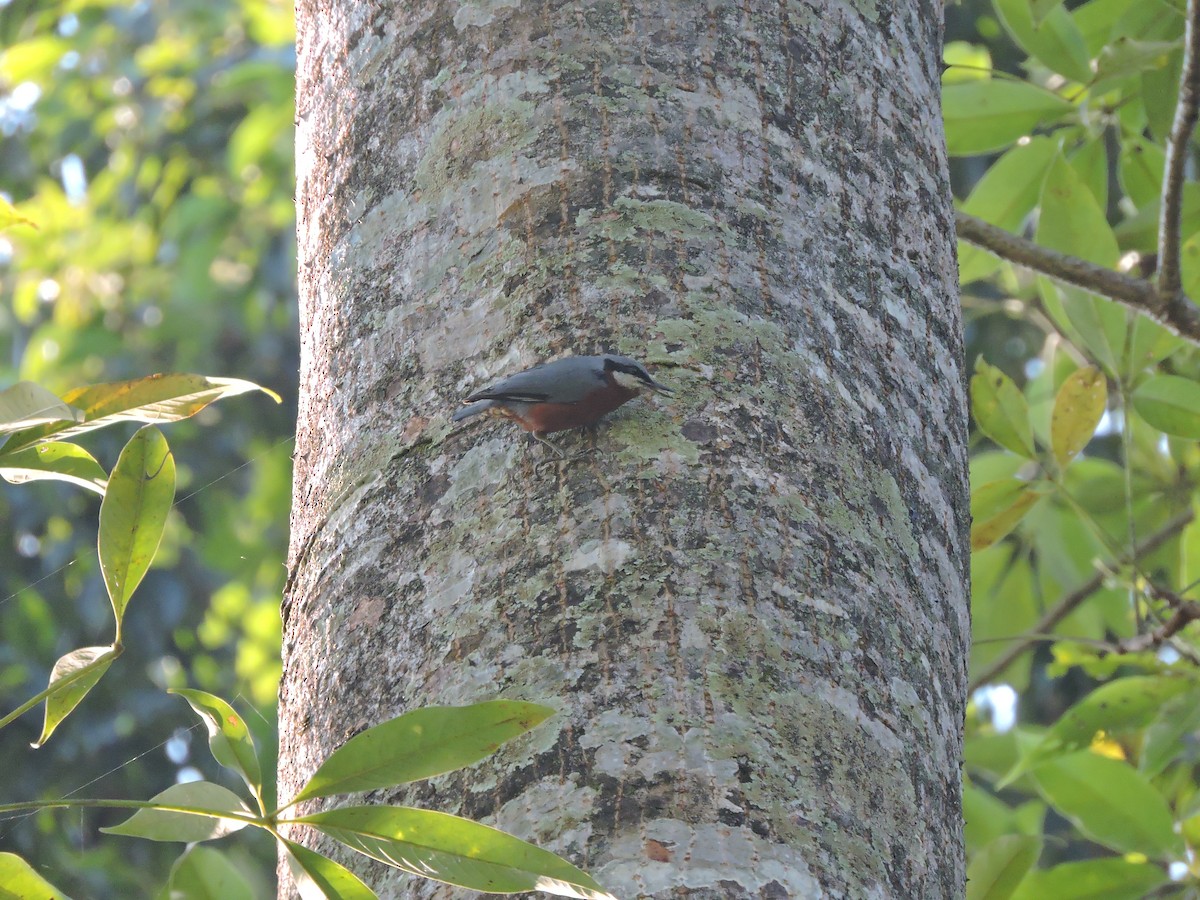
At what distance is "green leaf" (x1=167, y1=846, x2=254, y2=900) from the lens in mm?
1302

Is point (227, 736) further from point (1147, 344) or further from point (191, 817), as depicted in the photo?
point (1147, 344)

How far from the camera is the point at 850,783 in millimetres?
1011

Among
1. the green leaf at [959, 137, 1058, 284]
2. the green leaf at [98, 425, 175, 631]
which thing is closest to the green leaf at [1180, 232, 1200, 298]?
the green leaf at [959, 137, 1058, 284]

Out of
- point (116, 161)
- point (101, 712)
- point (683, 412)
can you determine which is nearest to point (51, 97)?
point (116, 161)

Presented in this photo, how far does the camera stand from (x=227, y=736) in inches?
40.5

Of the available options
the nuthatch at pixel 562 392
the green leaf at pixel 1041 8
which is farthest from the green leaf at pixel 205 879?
the green leaf at pixel 1041 8

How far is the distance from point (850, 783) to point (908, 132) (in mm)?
787

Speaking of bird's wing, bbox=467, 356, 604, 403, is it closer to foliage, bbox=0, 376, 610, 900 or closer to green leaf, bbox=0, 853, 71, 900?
foliage, bbox=0, 376, 610, 900

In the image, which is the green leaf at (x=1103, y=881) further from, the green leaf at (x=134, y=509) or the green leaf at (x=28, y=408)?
the green leaf at (x=28, y=408)

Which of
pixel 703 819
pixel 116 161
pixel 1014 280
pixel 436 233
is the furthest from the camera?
pixel 116 161

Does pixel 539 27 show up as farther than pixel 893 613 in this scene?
Yes

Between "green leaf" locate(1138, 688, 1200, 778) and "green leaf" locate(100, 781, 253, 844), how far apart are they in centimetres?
203

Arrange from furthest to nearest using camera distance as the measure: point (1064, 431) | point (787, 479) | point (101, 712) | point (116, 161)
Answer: point (116, 161), point (101, 712), point (1064, 431), point (787, 479)

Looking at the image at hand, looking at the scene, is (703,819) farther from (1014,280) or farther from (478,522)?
(1014,280)
